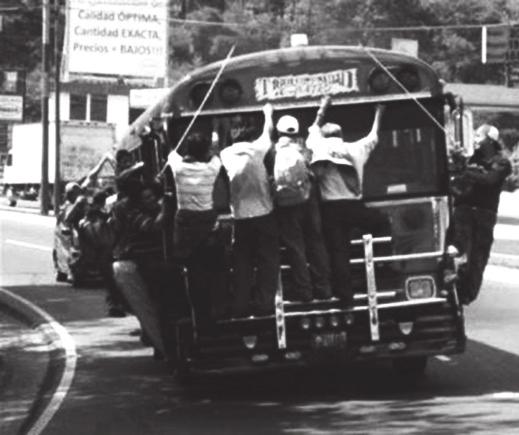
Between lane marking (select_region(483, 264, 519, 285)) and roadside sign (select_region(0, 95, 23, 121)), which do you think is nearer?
lane marking (select_region(483, 264, 519, 285))

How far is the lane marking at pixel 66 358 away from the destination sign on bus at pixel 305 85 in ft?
10.0

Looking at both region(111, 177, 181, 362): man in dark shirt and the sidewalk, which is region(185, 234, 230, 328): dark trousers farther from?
the sidewalk

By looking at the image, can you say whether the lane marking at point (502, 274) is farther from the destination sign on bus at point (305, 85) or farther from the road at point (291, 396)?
the destination sign on bus at point (305, 85)

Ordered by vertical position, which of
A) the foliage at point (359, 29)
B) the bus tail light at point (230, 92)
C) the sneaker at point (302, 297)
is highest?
the foliage at point (359, 29)

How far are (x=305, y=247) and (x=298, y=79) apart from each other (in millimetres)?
1408

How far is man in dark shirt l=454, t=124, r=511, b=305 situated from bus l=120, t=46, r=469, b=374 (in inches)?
108

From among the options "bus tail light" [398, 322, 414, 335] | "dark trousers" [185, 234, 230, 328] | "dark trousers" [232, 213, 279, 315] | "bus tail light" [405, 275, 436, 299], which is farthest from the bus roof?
"bus tail light" [398, 322, 414, 335]

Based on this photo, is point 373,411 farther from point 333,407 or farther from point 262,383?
point 262,383

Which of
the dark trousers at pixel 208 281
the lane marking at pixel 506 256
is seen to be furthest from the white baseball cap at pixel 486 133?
the lane marking at pixel 506 256

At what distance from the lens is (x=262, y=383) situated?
1243 centimetres

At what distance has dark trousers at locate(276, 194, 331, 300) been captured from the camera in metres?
11.0

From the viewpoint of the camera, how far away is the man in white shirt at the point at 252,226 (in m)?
11.0

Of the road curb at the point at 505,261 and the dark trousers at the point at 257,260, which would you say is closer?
the dark trousers at the point at 257,260

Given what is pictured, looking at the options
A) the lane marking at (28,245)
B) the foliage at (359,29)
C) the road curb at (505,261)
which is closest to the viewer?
the road curb at (505,261)
